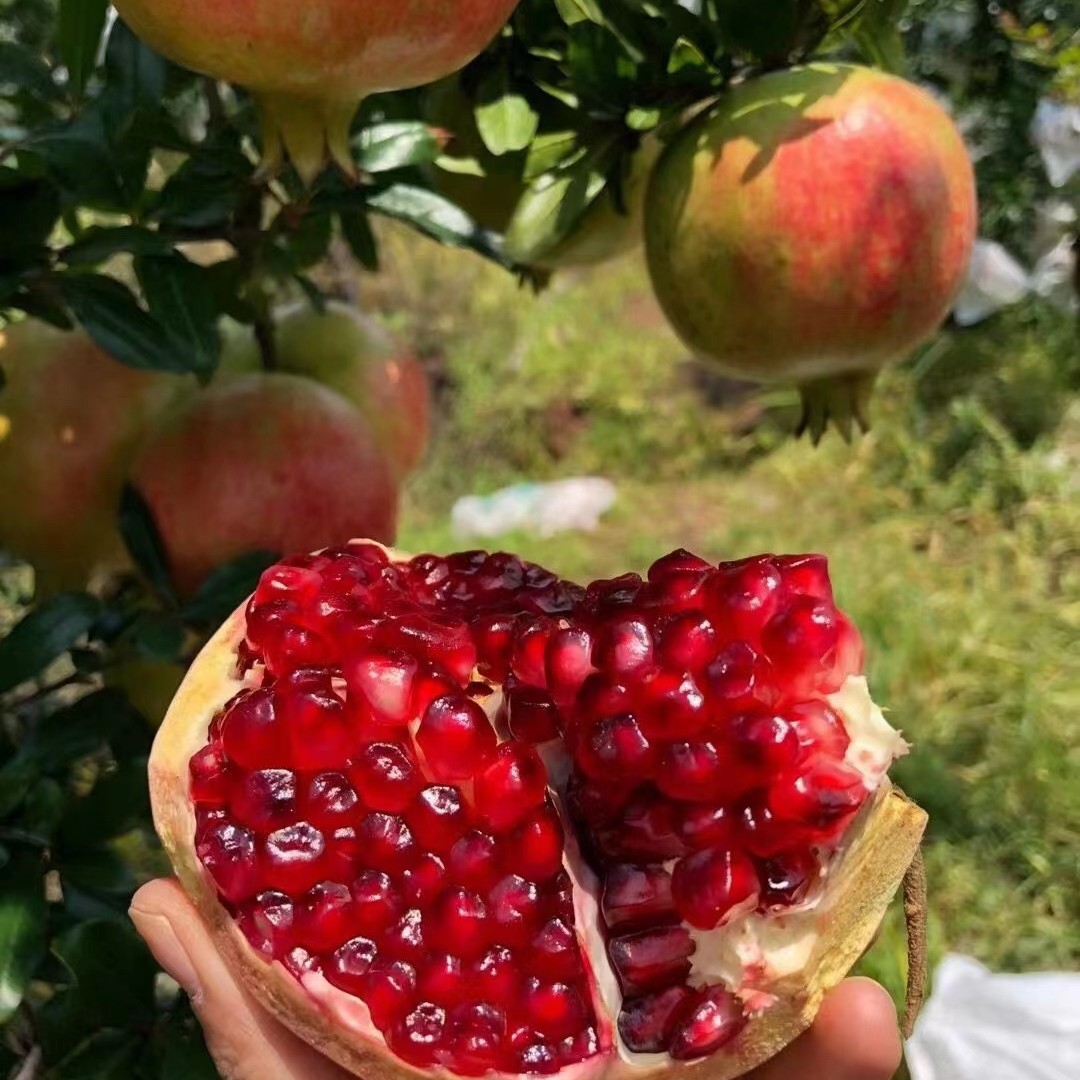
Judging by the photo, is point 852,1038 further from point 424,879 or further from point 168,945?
point 168,945

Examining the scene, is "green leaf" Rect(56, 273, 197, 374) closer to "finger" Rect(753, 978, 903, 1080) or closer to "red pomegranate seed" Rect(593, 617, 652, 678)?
"red pomegranate seed" Rect(593, 617, 652, 678)

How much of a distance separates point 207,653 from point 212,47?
33 centimetres

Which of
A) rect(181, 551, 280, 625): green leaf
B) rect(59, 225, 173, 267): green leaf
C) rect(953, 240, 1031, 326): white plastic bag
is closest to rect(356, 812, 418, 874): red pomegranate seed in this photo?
rect(181, 551, 280, 625): green leaf

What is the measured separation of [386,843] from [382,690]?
3.0 inches

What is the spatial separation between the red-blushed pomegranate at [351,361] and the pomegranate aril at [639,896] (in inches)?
22.1

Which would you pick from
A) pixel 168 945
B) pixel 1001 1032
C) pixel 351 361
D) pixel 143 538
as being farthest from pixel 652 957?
pixel 1001 1032

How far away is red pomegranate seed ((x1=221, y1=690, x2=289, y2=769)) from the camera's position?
25.1 inches

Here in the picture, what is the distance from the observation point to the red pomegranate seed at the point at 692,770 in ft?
1.98

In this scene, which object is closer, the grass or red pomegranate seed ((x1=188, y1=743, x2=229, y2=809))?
red pomegranate seed ((x1=188, y1=743, x2=229, y2=809))

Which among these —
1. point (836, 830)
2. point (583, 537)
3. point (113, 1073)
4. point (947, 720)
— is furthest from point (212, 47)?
point (583, 537)

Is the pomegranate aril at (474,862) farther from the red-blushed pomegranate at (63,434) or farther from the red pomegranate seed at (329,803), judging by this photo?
the red-blushed pomegranate at (63,434)

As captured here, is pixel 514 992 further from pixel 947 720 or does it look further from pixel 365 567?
pixel 947 720

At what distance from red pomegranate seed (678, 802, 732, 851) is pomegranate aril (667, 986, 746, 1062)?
72 millimetres

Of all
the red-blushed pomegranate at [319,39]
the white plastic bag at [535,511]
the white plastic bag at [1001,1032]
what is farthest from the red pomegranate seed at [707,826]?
the white plastic bag at [535,511]
